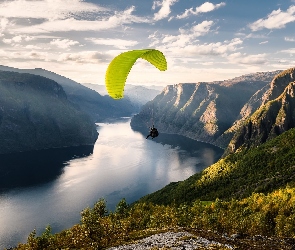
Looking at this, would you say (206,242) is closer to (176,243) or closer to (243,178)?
(176,243)

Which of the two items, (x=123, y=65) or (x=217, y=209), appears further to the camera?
(x=217, y=209)

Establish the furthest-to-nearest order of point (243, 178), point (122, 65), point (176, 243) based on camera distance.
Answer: point (243, 178), point (176, 243), point (122, 65)

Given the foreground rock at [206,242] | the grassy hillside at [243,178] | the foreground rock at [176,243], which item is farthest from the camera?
the grassy hillside at [243,178]

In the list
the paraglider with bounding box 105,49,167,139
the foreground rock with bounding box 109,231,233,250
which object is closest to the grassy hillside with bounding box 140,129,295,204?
the foreground rock with bounding box 109,231,233,250

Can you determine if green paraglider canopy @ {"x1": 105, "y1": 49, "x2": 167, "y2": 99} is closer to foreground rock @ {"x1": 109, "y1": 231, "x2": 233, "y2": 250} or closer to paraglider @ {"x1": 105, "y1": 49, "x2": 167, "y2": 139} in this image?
paraglider @ {"x1": 105, "y1": 49, "x2": 167, "y2": 139}

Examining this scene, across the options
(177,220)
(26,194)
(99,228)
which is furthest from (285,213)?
(26,194)

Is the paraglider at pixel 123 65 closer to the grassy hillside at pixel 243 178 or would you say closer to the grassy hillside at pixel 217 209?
the grassy hillside at pixel 217 209

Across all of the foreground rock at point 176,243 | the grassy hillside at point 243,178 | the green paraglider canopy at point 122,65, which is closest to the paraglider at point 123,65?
the green paraglider canopy at point 122,65

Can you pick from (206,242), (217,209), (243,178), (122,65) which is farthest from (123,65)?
(243,178)

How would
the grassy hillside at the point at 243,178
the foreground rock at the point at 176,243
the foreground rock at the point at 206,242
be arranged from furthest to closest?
the grassy hillside at the point at 243,178, the foreground rock at the point at 176,243, the foreground rock at the point at 206,242
